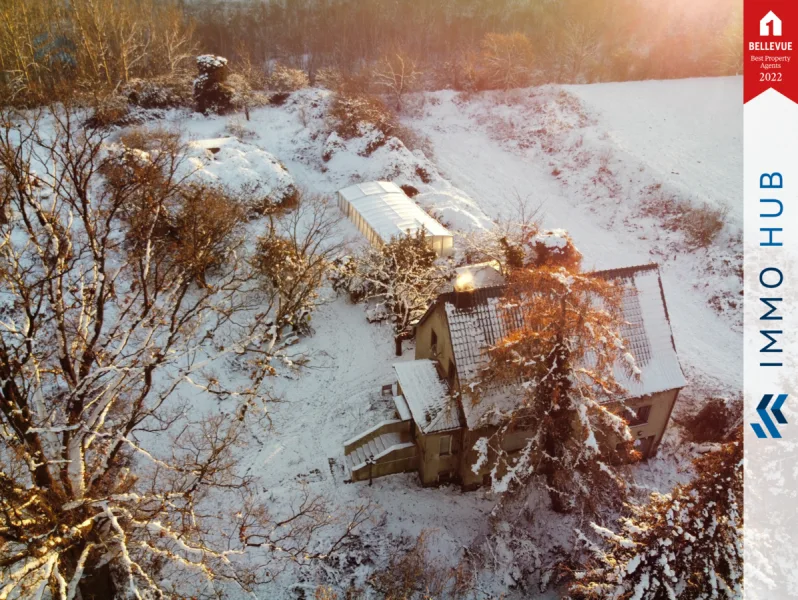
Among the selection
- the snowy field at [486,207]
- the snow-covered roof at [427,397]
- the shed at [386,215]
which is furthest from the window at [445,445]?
the shed at [386,215]

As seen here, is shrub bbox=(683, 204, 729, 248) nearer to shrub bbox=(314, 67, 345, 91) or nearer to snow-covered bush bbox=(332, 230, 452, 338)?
snow-covered bush bbox=(332, 230, 452, 338)

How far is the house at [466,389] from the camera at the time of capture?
19.9 metres

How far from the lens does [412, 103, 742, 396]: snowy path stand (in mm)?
29672

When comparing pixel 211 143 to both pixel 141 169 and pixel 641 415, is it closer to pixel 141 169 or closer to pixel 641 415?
pixel 141 169

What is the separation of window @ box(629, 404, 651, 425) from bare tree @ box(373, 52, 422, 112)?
44.0 meters

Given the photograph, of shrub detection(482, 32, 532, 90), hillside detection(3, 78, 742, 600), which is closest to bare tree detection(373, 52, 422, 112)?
hillside detection(3, 78, 742, 600)

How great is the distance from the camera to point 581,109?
52594 millimetres

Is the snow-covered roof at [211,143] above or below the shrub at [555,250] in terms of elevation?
above

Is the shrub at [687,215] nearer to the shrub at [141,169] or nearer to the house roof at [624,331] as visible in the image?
the house roof at [624,331]

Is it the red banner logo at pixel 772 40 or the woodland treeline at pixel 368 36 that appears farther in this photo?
the woodland treeline at pixel 368 36

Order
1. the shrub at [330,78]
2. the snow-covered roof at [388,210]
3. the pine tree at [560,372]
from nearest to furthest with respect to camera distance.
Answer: the pine tree at [560,372] → the snow-covered roof at [388,210] → the shrub at [330,78]

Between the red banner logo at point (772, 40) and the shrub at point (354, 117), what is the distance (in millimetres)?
27971

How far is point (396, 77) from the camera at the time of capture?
5778 centimetres

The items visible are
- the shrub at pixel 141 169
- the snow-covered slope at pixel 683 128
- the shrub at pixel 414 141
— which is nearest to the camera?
the shrub at pixel 141 169
